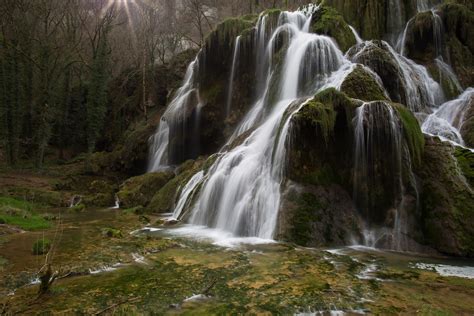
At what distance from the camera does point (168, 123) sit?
2298 cm

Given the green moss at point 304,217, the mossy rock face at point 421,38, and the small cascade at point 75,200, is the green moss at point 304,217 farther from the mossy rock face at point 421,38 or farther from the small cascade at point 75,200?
the mossy rock face at point 421,38

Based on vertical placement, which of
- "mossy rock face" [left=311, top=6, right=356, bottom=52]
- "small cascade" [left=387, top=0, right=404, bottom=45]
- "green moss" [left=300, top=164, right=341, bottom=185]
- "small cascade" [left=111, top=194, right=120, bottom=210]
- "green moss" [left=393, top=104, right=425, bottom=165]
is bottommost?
"small cascade" [left=111, top=194, right=120, bottom=210]

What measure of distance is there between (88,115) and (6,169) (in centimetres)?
864

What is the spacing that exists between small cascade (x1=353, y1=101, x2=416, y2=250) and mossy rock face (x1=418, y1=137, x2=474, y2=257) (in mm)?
524

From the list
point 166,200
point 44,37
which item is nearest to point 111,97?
point 44,37

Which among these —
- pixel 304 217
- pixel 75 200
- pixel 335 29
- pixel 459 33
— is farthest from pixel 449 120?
pixel 75 200

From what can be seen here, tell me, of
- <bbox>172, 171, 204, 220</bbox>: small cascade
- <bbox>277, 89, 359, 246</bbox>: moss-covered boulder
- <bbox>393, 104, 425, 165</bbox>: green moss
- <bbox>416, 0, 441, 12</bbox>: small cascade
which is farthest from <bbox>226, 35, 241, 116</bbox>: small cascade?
<bbox>416, 0, 441, 12</bbox>: small cascade

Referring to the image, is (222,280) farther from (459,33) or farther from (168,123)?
(459,33)

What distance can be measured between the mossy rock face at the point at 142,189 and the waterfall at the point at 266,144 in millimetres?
3474

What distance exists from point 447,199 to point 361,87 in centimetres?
456

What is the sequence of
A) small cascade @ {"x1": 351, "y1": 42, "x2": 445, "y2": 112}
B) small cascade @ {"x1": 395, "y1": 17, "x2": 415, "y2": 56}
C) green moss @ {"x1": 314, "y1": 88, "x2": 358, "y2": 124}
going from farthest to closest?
small cascade @ {"x1": 395, "y1": 17, "x2": 415, "y2": 56}
small cascade @ {"x1": 351, "y1": 42, "x2": 445, "y2": 112}
green moss @ {"x1": 314, "y1": 88, "x2": 358, "y2": 124}

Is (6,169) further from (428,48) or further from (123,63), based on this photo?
(428,48)

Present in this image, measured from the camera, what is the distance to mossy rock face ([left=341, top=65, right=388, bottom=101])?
11664 mm

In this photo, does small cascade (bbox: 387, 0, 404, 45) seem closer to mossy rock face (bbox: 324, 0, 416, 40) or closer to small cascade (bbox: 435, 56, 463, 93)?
mossy rock face (bbox: 324, 0, 416, 40)
